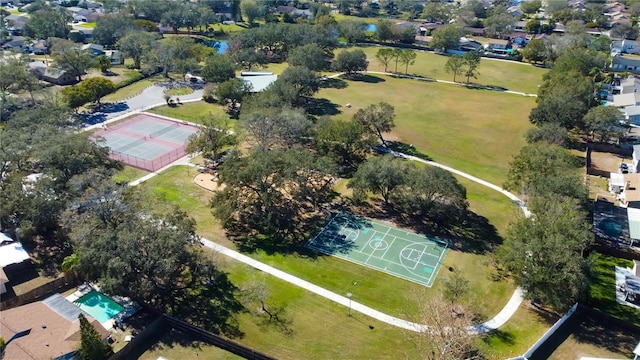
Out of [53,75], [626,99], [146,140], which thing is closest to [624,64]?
[626,99]

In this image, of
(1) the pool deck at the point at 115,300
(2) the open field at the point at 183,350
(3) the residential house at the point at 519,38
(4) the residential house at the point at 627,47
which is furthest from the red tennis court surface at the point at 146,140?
(4) the residential house at the point at 627,47

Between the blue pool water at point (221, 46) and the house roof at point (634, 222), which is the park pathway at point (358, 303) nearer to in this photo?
the house roof at point (634, 222)

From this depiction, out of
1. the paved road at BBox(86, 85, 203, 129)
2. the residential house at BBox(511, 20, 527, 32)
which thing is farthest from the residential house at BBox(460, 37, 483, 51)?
the paved road at BBox(86, 85, 203, 129)

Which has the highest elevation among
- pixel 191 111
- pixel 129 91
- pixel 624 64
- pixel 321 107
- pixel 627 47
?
pixel 627 47

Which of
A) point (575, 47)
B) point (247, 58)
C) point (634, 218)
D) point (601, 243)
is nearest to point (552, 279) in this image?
point (601, 243)

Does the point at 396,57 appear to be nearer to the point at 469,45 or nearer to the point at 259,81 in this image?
the point at 469,45

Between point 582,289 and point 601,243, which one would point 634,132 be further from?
point 582,289

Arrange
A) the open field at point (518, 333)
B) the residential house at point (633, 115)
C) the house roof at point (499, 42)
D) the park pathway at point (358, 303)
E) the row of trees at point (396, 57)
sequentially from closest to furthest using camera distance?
the open field at point (518, 333), the park pathway at point (358, 303), the residential house at point (633, 115), the row of trees at point (396, 57), the house roof at point (499, 42)
